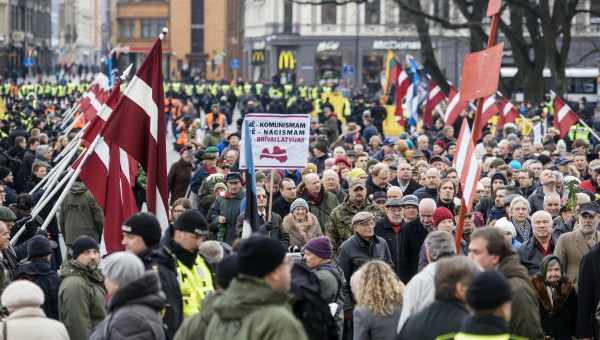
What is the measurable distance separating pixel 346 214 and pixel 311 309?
17.3 ft

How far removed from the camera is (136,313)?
7176mm

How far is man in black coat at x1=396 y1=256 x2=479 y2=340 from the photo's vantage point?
687cm

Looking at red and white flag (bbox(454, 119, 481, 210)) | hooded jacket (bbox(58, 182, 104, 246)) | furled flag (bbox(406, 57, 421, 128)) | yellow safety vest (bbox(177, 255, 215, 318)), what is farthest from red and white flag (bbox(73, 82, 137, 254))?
furled flag (bbox(406, 57, 421, 128))

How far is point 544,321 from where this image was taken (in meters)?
10.5

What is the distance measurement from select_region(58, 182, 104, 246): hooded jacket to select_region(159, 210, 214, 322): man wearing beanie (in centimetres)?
669

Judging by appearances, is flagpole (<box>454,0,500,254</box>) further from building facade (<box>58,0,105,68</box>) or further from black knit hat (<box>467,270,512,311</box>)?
building facade (<box>58,0,105,68</box>)

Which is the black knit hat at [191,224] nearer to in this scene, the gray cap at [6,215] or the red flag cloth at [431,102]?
the gray cap at [6,215]

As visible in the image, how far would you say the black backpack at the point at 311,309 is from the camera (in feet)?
25.7

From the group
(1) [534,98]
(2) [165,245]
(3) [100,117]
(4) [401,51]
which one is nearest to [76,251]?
(2) [165,245]

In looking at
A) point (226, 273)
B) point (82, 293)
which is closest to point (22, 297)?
point (226, 273)

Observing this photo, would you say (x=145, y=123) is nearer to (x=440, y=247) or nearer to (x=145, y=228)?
(x=145, y=228)

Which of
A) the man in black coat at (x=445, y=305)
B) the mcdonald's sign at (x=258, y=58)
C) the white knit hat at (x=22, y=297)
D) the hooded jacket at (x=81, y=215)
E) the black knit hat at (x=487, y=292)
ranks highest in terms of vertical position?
the black knit hat at (x=487, y=292)

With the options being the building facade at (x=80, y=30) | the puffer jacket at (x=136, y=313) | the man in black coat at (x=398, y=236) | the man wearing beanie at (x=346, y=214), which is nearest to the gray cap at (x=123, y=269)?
the puffer jacket at (x=136, y=313)

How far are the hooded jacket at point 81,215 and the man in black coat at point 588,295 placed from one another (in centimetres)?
625
